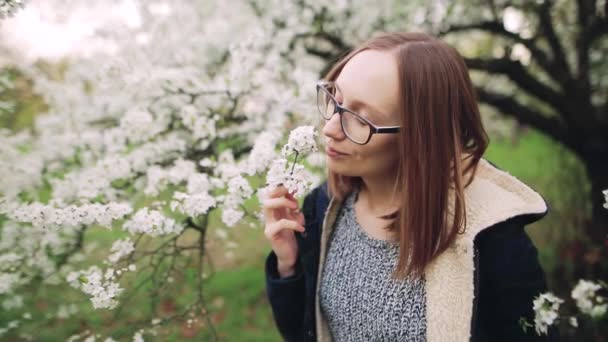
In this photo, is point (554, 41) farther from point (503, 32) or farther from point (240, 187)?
point (240, 187)

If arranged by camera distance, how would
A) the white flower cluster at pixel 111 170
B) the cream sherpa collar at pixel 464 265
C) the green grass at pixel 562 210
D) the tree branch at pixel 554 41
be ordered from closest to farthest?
the cream sherpa collar at pixel 464 265, the white flower cluster at pixel 111 170, the tree branch at pixel 554 41, the green grass at pixel 562 210

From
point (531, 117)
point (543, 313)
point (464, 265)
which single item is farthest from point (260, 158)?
Answer: point (531, 117)

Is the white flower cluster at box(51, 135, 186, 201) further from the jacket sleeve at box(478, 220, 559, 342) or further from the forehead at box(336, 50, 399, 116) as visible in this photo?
A: the jacket sleeve at box(478, 220, 559, 342)

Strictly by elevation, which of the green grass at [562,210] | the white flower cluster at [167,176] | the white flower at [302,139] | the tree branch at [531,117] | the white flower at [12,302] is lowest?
the green grass at [562,210]

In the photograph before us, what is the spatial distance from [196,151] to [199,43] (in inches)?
53.3

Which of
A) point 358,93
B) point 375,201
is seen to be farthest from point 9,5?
point 375,201

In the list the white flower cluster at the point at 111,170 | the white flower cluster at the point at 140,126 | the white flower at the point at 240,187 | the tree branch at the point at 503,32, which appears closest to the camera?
the white flower at the point at 240,187

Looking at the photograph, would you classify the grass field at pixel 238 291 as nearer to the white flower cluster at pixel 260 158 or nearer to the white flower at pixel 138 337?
the white flower at pixel 138 337

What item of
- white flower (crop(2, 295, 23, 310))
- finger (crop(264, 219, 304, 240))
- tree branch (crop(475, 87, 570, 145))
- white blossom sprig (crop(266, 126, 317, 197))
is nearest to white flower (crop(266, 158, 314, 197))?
white blossom sprig (crop(266, 126, 317, 197))

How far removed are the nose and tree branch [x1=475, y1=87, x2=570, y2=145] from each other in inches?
117

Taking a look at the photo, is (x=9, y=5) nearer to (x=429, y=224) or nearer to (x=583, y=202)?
(x=429, y=224)

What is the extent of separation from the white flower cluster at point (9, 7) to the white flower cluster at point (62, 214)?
2.25 feet

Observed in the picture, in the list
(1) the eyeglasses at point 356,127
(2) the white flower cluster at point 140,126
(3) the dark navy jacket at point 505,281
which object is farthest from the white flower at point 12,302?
(3) the dark navy jacket at point 505,281

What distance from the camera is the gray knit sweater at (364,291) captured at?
4.25 ft
